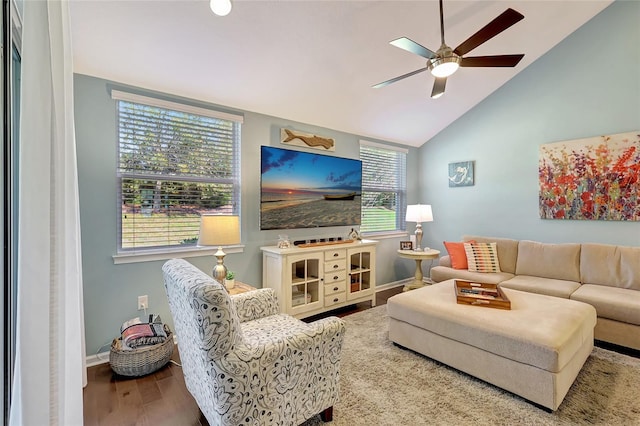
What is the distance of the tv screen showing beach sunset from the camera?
3354 mm

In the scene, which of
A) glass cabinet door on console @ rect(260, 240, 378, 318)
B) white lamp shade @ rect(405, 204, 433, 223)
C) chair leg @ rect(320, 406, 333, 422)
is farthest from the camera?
white lamp shade @ rect(405, 204, 433, 223)

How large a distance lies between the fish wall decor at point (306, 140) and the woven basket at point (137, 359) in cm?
236

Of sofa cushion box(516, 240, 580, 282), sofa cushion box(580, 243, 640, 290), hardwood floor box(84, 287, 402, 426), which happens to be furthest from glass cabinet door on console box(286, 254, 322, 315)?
sofa cushion box(580, 243, 640, 290)

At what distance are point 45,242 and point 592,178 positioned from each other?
4.61 metres

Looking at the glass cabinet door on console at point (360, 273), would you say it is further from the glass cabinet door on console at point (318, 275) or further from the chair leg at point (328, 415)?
the chair leg at point (328, 415)

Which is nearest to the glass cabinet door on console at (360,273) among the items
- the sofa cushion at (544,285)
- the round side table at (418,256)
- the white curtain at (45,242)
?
the round side table at (418,256)

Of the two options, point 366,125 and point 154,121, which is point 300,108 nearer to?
point 366,125

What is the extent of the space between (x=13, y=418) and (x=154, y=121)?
7.63 feet

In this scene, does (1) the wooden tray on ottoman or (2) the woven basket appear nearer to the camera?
(2) the woven basket

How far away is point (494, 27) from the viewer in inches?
79.2

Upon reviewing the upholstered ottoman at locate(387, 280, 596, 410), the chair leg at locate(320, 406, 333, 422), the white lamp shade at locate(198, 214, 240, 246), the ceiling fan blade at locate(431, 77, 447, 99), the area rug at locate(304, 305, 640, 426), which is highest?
the ceiling fan blade at locate(431, 77, 447, 99)

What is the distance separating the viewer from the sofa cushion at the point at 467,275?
135 inches

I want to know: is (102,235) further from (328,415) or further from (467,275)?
(467,275)

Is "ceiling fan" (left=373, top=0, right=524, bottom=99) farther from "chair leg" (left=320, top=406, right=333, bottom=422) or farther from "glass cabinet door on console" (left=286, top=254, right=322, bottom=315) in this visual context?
"chair leg" (left=320, top=406, right=333, bottom=422)
